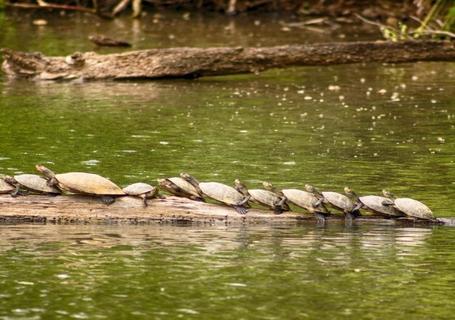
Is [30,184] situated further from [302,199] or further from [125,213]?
[302,199]

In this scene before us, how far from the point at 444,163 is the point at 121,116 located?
18.6ft

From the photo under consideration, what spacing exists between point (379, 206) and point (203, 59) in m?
11.2

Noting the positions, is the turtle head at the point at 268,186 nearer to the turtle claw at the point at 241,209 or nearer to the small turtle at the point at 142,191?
the turtle claw at the point at 241,209

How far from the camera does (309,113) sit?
20.3 metres

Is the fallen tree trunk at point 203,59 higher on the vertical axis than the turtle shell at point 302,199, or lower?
higher

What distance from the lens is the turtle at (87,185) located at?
12.0 meters

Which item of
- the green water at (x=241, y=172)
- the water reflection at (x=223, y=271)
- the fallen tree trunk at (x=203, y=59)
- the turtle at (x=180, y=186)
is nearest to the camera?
the water reflection at (x=223, y=271)

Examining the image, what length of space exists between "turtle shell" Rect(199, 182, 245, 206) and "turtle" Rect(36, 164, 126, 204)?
74 centimetres

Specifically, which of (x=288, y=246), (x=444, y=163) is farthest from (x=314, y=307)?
(x=444, y=163)

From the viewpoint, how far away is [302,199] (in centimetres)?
1223

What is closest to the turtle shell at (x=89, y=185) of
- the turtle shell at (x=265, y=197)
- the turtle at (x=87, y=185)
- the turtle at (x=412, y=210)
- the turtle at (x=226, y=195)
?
the turtle at (x=87, y=185)

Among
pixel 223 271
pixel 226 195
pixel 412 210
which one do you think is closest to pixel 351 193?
pixel 412 210

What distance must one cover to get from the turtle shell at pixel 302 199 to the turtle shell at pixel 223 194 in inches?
16.1

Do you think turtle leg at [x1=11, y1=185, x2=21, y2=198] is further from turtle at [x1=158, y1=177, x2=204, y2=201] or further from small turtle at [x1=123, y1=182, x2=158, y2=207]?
turtle at [x1=158, y1=177, x2=204, y2=201]
